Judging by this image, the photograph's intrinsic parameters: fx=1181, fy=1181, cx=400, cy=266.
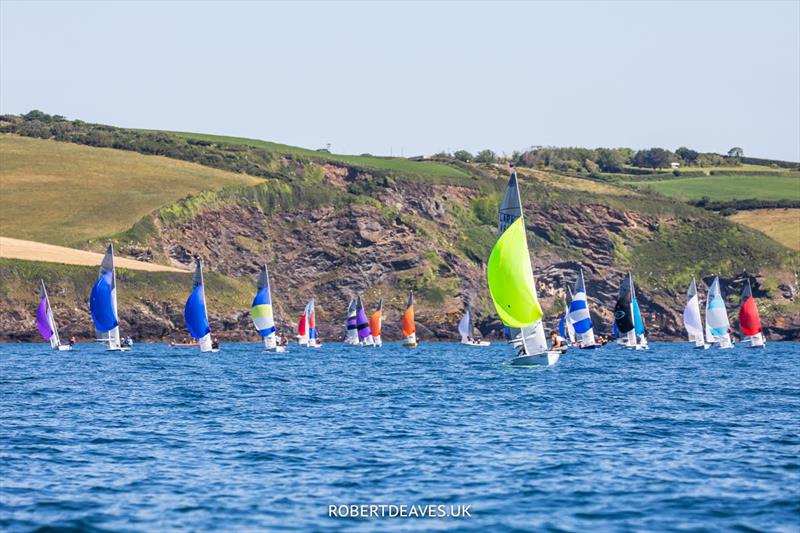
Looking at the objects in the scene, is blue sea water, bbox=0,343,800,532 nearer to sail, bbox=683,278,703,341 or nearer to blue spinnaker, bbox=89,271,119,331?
blue spinnaker, bbox=89,271,119,331

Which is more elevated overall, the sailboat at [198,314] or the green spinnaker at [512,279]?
the green spinnaker at [512,279]

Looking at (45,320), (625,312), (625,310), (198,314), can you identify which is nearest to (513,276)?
(198,314)

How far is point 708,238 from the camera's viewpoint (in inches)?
7047

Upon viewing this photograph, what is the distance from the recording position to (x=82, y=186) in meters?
168

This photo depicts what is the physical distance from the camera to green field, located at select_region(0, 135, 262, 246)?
15375 centimetres

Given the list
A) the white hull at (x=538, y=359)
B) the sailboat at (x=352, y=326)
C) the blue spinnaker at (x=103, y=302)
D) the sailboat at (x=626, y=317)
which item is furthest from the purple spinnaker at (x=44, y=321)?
the sailboat at (x=626, y=317)

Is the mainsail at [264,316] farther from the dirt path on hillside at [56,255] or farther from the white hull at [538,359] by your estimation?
the dirt path on hillside at [56,255]

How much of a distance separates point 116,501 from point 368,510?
16.7 ft

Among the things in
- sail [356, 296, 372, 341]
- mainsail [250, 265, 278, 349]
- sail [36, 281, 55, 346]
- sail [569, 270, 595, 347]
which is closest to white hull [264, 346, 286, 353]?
mainsail [250, 265, 278, 349]

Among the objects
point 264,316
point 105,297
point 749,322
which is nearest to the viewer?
point 105,297

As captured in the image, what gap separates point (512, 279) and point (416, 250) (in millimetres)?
105213

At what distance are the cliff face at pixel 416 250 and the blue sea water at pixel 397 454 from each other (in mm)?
87284

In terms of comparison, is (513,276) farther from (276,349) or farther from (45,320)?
(45,320)

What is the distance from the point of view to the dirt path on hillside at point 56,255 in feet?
436
